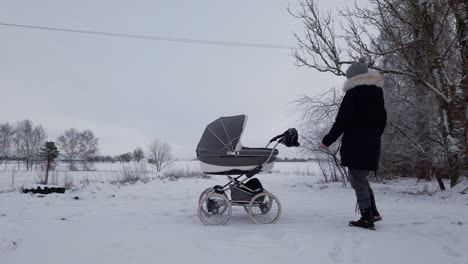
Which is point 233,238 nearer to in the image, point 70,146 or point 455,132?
point 455,132

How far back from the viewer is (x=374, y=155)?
3674 mm

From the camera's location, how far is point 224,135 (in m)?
4.27

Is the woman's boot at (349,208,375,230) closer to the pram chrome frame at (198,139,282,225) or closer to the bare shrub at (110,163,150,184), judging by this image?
the pram chrome frame at (198,139,282,225)

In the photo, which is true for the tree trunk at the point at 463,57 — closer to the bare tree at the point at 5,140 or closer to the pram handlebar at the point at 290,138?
the pram handlebar at the point at 290,138

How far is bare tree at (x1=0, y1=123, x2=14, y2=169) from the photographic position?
60719 mm

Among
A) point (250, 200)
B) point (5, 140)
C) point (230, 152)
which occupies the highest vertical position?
point (5, 140)

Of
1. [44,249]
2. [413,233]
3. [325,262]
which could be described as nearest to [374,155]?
[413,233]

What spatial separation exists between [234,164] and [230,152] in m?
0.17

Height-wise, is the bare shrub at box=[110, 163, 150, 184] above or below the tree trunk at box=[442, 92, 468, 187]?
below

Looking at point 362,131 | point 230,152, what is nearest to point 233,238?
point 230,152

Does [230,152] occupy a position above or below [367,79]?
below

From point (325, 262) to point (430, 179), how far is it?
11127mm

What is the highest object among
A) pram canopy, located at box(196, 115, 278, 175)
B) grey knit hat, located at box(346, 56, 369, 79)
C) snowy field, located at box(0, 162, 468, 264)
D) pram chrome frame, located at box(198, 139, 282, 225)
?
grey knit hat, located at box(346, 56, 369, 79)

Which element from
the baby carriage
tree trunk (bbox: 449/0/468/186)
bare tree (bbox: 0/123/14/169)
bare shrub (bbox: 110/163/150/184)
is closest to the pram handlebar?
Result: the baby carriage
